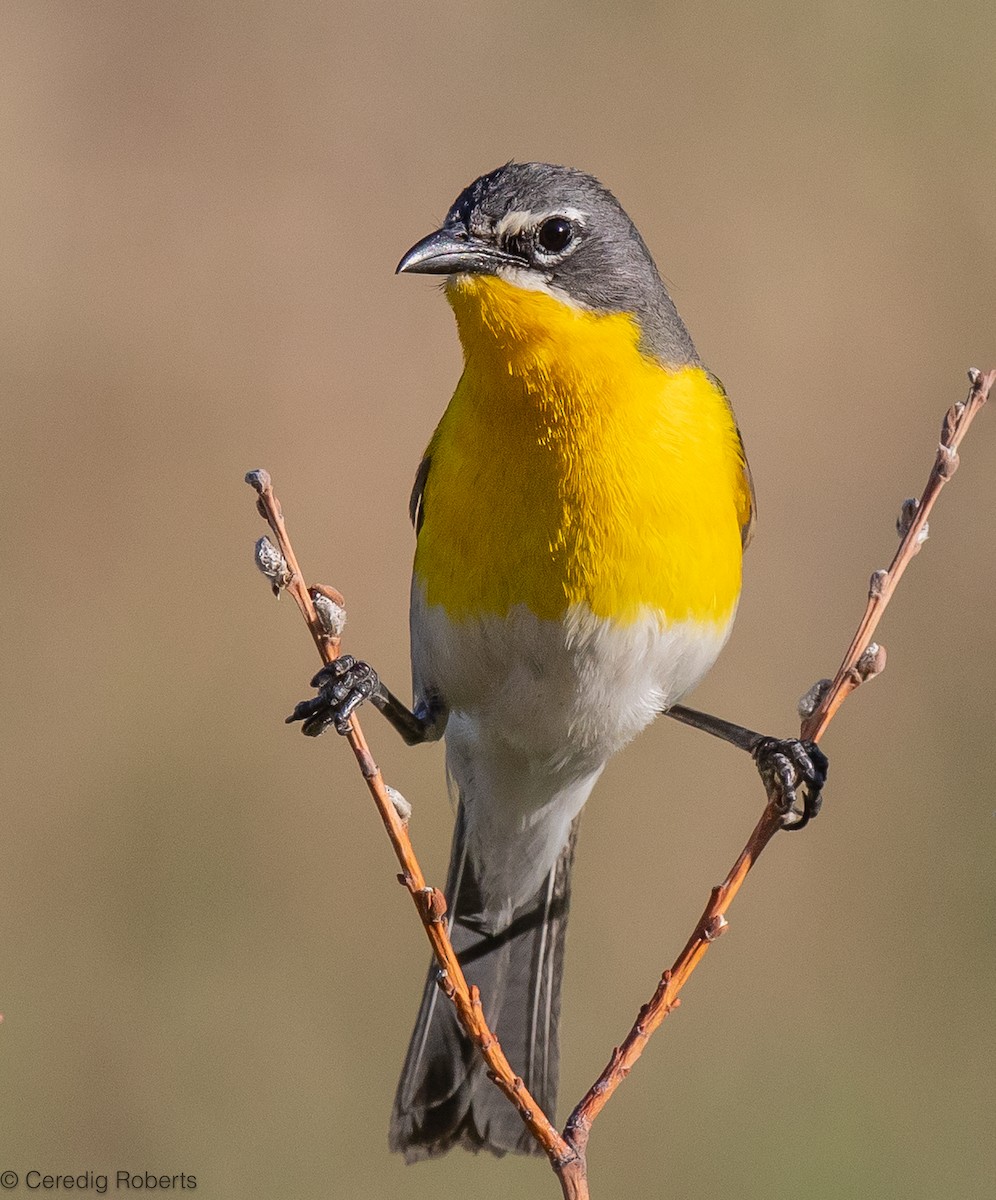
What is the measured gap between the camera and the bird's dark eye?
4.30 m

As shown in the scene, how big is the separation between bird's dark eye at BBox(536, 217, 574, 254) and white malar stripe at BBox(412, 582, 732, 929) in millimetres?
988

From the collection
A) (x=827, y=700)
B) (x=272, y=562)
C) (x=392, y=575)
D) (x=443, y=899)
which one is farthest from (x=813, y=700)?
(x=392, y=575)

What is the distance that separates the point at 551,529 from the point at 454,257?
76cm

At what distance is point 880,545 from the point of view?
26.6 ft

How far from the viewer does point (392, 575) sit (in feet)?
26.6

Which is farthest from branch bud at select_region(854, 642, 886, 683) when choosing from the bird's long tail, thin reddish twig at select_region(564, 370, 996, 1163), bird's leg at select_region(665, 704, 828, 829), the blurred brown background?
the blurred brown background

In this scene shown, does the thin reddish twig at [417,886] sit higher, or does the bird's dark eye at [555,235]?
the bird's dark eye at [555,235]

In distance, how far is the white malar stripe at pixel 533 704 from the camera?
4.41 metres

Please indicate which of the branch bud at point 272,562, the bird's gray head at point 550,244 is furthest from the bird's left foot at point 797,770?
the branch bud at point 272,562

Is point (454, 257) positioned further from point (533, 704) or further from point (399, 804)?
point (399, 804)

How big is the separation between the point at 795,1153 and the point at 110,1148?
2.85m

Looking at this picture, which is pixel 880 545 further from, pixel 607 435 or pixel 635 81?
pixel 607 435

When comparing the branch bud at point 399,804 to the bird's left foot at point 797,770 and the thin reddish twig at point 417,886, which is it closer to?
the thin reddish twig at point 417,886

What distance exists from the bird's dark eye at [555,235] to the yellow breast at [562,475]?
0.19m
